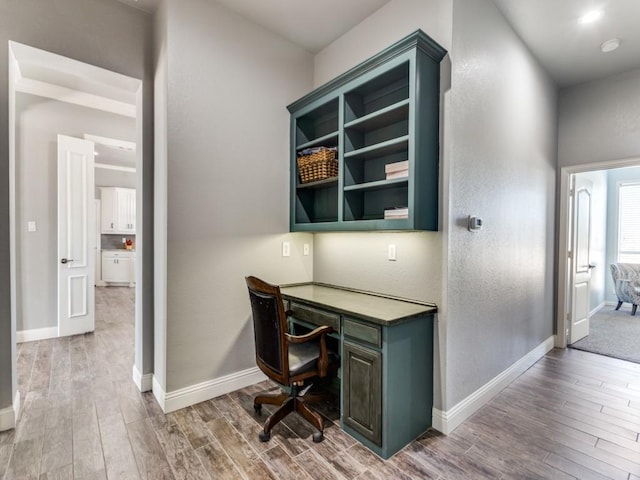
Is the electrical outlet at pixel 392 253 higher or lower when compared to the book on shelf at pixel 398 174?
lower

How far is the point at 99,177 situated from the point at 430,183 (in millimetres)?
8694

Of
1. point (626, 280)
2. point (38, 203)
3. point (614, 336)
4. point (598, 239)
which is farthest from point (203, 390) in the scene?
point (626, 280)

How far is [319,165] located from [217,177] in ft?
2.77

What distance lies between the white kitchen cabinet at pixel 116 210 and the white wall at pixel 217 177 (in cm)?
681

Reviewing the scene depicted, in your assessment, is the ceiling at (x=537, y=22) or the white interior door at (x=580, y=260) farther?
the white interior door at (x=580, y=260)

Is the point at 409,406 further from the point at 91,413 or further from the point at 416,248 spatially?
the point at 91,413

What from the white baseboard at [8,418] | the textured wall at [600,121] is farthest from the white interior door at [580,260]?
the white baseboard at [8,418]

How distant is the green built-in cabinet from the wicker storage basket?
0.19 feet

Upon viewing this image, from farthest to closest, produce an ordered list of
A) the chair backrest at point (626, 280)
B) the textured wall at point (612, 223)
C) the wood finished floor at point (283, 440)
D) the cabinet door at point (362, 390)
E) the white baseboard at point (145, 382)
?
1. the textured wall at point (612, 223)
2. the chair backrest at point (626, 280)
3. the white baseboard at point (145, 382)
4. the cabinet door at point (362, 390)
5. the wood finished floor at point (283, 440)

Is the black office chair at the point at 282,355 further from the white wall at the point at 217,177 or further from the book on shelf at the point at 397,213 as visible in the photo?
the book on shelf at the point at 397,213

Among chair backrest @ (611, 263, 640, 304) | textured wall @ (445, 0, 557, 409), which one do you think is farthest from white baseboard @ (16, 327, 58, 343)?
chair backrest @ (611, 263, 640, 304)

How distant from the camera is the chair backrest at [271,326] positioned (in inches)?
74.7

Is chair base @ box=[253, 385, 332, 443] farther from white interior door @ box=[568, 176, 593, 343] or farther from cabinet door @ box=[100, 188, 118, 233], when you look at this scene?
cabinet door @ box=[100, 188, 118, 233]

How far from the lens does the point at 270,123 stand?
2875 millimetres
